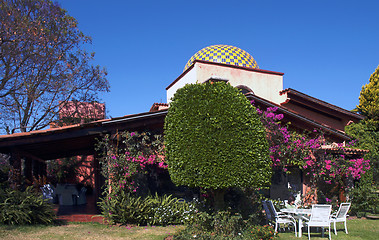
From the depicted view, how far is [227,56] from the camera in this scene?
21109 mm

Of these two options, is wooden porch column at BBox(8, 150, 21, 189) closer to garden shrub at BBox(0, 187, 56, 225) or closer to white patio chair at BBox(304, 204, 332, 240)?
garden shrub at BBox(0, 187, 56, 225)

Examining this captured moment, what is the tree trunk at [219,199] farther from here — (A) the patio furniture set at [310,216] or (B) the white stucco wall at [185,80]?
(B) the white stucco wall at [185,80]

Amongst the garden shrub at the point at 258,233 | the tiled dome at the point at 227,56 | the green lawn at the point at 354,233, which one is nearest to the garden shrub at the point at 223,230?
the garden shrub at the point at 258,233

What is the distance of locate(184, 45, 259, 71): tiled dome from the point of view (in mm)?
20969

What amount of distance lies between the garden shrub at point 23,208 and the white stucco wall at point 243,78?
9.87 metres

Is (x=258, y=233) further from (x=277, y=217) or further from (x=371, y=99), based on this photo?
(x=371, y=99)

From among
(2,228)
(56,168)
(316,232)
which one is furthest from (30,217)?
(56,168)

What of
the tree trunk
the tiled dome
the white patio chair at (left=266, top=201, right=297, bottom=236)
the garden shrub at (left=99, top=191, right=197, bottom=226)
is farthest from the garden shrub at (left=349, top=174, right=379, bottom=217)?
the tiled dome

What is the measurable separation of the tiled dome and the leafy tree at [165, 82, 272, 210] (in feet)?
42.6

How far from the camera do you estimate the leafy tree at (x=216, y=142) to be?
25.2 ft

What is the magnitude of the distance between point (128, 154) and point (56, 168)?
14.4 m

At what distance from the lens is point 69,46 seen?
19594mm

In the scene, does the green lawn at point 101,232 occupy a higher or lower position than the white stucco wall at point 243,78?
lower

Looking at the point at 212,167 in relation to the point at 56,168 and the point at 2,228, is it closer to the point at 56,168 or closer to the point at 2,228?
the point at 2,228
